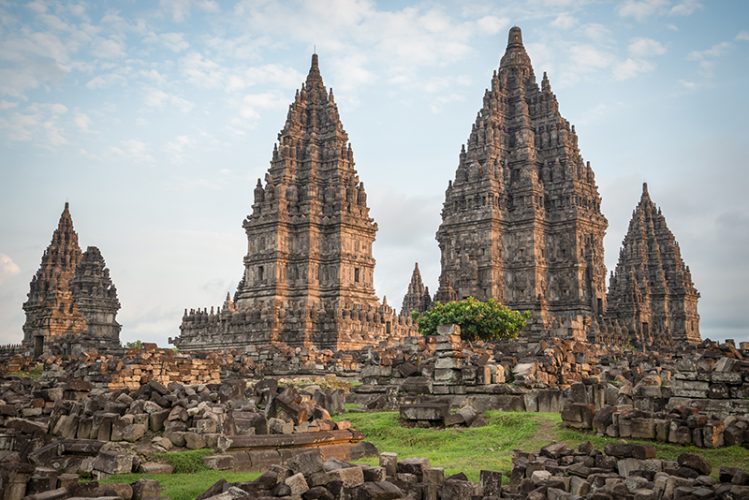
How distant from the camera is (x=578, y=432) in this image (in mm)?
12625

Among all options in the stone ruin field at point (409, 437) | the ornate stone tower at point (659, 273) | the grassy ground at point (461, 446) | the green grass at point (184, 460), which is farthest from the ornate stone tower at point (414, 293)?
the green grass at point (184, 460)

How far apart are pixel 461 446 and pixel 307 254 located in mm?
33082

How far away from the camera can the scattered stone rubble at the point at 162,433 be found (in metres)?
10.6

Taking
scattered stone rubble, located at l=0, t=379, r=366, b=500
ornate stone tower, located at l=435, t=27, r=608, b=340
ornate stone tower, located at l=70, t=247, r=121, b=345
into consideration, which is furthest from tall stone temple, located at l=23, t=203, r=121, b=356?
scattered stone rubble, located at l=0, t=379, r=366, b=500

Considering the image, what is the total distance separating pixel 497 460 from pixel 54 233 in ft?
205

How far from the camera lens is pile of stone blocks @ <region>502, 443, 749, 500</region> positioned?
8312 mm

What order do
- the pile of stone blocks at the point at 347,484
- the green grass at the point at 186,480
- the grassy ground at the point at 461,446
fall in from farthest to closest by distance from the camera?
the grassy ground at the point at 461,446 < the green grass at the point at 186,480 < the pile of stone blocks at the point at 347,484

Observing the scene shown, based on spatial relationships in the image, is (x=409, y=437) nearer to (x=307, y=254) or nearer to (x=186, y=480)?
(x=186, y=480)

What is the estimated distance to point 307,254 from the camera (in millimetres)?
45094

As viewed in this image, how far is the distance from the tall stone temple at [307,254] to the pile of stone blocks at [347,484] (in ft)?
102

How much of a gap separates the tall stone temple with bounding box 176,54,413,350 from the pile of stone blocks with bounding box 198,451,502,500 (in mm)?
31174

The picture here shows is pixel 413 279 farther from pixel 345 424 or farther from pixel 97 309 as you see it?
pixel 345 424

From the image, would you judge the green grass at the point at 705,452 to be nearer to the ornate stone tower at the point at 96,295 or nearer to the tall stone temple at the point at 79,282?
the tall stone temple at the point at 79,282

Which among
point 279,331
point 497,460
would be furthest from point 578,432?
point 279,331
